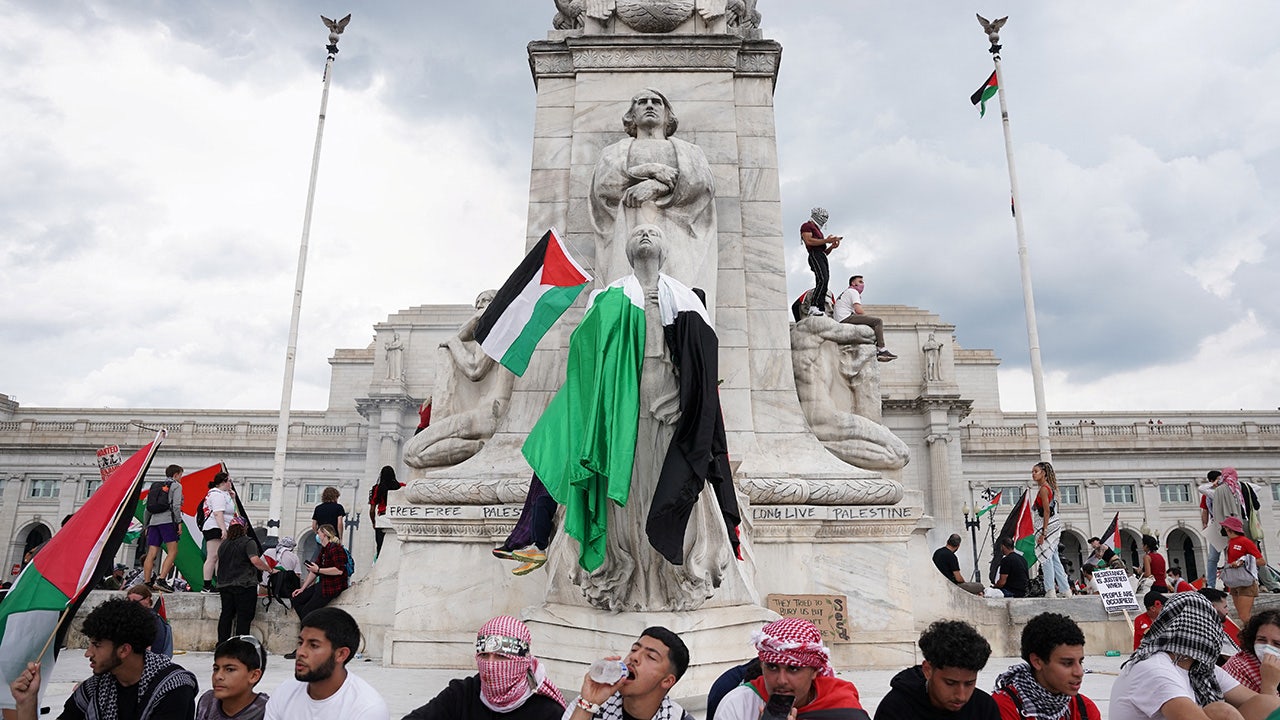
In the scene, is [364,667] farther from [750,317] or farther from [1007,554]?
[1007,554]

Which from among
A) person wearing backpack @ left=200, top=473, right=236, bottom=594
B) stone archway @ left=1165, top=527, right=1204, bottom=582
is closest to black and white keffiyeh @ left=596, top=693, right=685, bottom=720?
person wearing backpack @ left=200, top=473, right=236, bottom=594

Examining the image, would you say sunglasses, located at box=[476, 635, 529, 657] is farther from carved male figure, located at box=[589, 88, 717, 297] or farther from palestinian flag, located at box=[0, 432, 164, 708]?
carved male figure, located at box=[589, 88, 717, 297]

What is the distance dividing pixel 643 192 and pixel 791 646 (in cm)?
564

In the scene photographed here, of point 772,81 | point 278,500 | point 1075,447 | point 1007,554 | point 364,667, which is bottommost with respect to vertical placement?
point 364,667

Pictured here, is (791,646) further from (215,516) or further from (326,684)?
(215,516)

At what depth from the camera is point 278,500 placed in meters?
26.4

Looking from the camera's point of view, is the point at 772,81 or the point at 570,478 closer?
the point at 570,478

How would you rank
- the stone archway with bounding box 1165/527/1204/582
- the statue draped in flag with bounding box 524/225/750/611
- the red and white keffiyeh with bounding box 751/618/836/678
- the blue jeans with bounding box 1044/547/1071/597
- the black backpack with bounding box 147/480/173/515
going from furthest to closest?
1. the stone archway with bounding box 1165/527/1204/582
2. the blue jeans with bounding box 1044/547/1071/597
3. the black backpack with bounding box 147/480/173/515
4. the statue draped in flag with bounding box 524/225/750/611
5. the red and white keffiyeh with bounding box 751/618/836/678

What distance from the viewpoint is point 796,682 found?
11.0ft

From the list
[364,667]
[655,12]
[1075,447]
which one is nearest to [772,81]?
[655,12]

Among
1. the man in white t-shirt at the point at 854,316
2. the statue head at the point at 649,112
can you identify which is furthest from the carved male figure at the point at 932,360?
the statue head at the point at 649,112

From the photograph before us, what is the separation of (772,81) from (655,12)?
1564 mm

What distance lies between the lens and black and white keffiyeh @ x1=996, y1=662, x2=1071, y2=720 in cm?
362

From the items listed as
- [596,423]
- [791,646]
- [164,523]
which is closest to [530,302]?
[596,423]
